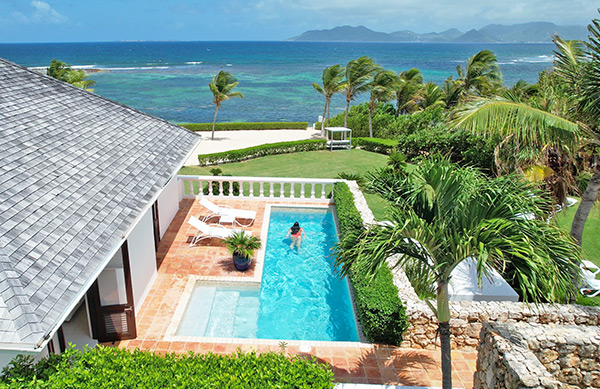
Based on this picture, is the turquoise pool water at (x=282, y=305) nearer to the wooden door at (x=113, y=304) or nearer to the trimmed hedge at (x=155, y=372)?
the wooden door at (x=113, y=304)

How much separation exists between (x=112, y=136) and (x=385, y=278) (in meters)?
8.73

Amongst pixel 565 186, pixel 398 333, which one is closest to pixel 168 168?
pixel 398 333

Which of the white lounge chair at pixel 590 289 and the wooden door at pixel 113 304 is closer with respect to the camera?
the wooden door at pixel 113 304

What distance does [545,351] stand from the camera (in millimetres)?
7996

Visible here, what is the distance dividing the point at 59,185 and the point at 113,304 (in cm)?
292

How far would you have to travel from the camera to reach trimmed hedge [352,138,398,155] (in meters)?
31.3

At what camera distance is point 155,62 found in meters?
159

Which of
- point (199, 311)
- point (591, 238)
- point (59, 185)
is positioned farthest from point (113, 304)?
point (591, 238)

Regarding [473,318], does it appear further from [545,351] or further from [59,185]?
[59,185]

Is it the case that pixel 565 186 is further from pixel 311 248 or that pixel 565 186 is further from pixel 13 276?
pixel 13 276

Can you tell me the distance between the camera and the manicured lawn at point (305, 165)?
25.5 m

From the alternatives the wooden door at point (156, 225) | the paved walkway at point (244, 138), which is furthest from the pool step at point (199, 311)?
the paved walkway at point (244, 138)

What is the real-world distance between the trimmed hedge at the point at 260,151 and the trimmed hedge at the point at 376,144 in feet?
9.79

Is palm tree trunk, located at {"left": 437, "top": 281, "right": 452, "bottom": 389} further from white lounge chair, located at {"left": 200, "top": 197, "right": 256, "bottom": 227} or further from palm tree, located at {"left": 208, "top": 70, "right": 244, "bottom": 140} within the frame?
→ palm tree, located at {"left": 208, "top": 70, "right": 244, "bottom": 140}
